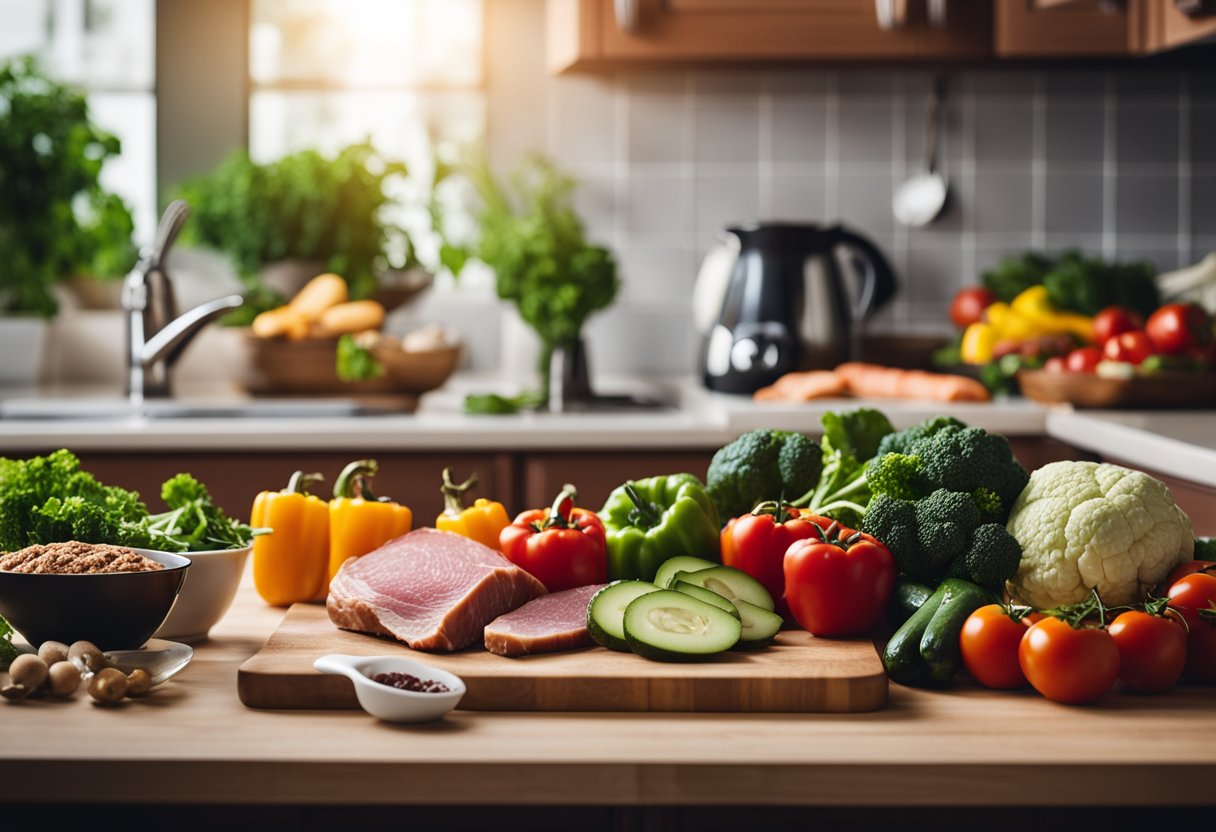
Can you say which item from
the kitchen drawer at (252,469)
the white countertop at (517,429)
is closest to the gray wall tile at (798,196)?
the white countertop at (517,429)

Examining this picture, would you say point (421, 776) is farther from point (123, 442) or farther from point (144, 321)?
point (144, 321)

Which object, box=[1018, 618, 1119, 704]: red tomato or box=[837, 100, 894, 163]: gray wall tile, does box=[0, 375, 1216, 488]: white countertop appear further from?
box=[1018, 618, 1119, 704]: red tomato

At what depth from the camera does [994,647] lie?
3.45 ft

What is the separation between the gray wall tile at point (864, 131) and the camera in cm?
345

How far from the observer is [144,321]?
285cm

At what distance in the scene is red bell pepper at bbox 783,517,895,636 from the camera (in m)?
1.15

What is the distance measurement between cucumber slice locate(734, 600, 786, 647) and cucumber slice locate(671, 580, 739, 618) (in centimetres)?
1

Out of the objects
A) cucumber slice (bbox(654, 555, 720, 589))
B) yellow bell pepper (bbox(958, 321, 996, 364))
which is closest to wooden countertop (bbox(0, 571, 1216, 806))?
cucumber slice (bbox(654, 555, 720, 589))

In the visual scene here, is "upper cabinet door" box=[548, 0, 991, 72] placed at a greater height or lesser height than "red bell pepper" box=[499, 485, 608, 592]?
greater

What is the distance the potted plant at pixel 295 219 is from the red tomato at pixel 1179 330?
1.79 metres

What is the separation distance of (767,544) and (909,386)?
1583mm

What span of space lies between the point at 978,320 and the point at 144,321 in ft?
6.44

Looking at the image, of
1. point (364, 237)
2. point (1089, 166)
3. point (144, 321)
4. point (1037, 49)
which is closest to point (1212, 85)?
point (1089, 166)

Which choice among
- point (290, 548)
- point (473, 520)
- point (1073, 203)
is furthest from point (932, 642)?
point (1073, 203)
